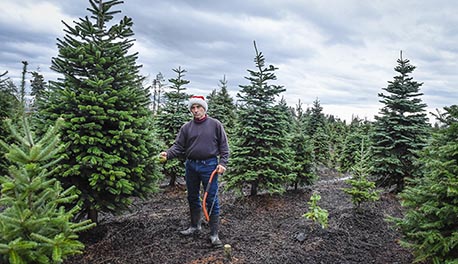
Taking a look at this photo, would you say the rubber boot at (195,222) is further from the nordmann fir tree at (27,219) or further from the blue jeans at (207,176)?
the nordmann fir tree at (27,219)

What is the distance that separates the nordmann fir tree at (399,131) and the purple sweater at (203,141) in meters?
6.18

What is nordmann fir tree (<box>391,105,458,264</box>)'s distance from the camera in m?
3.38

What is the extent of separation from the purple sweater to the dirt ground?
141 cm

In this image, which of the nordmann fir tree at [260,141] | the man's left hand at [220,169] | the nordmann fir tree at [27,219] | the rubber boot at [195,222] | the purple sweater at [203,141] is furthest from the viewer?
the nordmann fir tree at [260,141]

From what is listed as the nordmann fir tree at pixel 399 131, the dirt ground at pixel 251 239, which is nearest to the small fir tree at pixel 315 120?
the nordmann fir tree at pixel 399 131

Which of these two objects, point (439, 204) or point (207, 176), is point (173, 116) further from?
point (439, 204)

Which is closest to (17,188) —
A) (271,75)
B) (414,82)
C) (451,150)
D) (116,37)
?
(116,37)

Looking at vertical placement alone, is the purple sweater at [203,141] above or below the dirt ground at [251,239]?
above

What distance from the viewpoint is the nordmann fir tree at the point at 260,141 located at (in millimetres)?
7438

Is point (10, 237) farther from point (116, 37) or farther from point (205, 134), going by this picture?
point (116, 37)

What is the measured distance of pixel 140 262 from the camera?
411 cm

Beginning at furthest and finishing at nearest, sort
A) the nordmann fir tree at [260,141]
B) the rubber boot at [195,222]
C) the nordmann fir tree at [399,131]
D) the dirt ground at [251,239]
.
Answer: the nordmann fir tree at [399,131] < the nordmann fir tree at [260,141] < the rubber boot at [195,222] < the dirt ground at [251,239]

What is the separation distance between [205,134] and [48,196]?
2.56 m

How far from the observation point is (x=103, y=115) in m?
4.40
